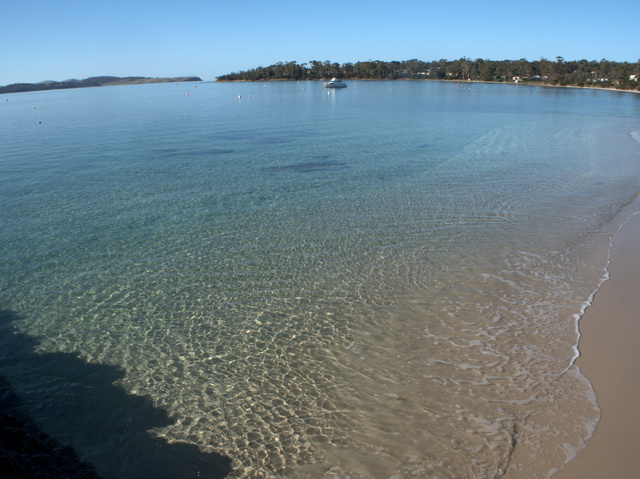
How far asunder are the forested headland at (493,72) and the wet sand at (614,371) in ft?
368

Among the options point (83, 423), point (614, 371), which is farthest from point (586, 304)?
point (83, 423)

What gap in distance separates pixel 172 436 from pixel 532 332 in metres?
5.95

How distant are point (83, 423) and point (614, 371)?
7.56m

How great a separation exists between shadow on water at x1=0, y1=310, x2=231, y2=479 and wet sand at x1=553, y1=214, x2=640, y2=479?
429 cm

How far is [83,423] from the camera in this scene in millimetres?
5246

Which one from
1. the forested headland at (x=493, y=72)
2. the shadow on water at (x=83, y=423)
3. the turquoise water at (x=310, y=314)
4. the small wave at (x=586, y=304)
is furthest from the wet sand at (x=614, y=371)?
the forested headland at (x=493, y=72)

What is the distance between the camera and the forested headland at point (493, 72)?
11225 centimetres

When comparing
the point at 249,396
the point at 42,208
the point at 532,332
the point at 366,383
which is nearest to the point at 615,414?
the point at 532,332

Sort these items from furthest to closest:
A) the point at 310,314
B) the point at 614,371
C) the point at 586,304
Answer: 1. the point at 586,304
2. the point at 310,314
3. the point at 614,371

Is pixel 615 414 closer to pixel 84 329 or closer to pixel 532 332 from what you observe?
pixel 532 332

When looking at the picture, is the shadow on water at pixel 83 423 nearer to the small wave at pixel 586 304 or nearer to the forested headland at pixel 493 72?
the small wave at pixel 586 304

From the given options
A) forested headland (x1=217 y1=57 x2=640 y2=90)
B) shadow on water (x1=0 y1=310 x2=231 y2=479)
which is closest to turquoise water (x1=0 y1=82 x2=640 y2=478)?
shadow on water (x1=0 y1=310 x2=231 y2=479)

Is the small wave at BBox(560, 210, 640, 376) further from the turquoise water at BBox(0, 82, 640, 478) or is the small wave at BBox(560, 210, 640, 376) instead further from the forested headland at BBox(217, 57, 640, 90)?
the forested headland at BBox(217, 57, 640, 90)

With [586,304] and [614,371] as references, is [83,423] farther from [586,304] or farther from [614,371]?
[586,304]
